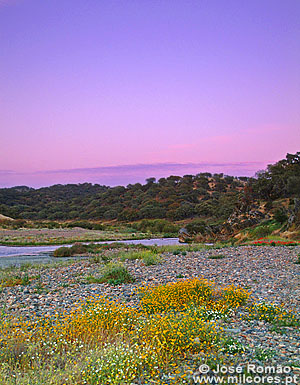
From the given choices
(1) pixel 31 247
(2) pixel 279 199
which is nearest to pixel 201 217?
(2) pixel 279 199

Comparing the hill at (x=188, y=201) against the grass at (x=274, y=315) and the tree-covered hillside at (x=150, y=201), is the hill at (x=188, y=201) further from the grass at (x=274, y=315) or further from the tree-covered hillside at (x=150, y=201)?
the grass at (x=274, y=315)

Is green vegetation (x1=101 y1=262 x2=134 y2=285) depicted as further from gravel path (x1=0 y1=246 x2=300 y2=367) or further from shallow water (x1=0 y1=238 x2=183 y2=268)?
shallow water (x1=0 y1=238 x2=183 y2=268)

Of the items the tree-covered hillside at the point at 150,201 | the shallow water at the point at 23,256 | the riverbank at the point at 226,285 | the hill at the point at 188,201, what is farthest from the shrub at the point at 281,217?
the shallow water at the point at 23,256

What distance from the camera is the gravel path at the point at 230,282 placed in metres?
5.80

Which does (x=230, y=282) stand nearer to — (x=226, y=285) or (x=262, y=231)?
(x=226, y=285)

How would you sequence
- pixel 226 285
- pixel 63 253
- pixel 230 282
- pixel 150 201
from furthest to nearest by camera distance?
pixel 150 201
pixel 63 253
pixel 230 282
pixel 226 285

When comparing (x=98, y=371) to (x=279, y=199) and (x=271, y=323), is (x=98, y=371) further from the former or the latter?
(x=279, y=199)

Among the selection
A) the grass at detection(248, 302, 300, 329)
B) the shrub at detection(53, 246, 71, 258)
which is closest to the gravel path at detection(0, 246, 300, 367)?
the grass at detection(248, 302, 300, 329)

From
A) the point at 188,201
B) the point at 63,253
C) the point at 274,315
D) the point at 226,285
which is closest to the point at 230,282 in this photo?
the point at 226,285

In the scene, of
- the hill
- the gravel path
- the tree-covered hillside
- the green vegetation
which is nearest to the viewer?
the gravel path

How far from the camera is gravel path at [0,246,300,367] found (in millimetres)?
5797

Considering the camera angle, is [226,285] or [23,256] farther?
[23,256]

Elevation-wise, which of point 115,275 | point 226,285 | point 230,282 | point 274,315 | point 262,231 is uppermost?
point 274,315

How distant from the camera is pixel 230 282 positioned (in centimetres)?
1105
